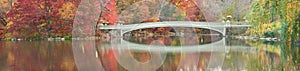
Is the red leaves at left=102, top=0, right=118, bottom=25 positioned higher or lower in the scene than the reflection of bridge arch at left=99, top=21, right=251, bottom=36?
higher

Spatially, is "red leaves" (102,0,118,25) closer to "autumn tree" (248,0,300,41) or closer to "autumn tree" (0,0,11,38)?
"autumn tree" (0,0,11,38)

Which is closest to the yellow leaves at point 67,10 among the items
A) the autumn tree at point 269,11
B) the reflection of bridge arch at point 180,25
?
the reflection of bridge arch at point 180,25

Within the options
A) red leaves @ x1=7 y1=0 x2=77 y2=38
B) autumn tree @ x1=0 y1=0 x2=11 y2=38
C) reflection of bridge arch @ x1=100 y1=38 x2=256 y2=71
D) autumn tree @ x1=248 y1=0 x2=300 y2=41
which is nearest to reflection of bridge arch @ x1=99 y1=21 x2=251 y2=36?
red leaves @ x1=7 y1=0 x2=77 y2=38

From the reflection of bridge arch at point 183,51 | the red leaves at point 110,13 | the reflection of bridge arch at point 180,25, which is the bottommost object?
the reflection of bridge arch at point 183,51

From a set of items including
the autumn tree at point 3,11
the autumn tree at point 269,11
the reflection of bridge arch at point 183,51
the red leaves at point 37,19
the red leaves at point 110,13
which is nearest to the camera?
the reflection of bridge arch at point 183,51

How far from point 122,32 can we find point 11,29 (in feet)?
19.5

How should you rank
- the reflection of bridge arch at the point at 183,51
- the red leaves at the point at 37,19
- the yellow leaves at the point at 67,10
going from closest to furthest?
the reflection of bridge arch at the point at 183,51, the red leaves at the point at 37,19, the yellow leaves at the point at 67,10

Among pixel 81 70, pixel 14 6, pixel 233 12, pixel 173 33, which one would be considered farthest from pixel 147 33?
pixel 81 70

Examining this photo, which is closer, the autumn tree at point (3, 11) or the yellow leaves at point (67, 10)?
the yellow leaves at point (67, 10)

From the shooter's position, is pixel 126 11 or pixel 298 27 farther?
pixel 126 11

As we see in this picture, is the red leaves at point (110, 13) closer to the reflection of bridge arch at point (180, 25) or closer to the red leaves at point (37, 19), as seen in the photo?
the reflection of bridge arch at point (180, 25)

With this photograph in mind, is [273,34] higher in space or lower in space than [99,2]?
lower

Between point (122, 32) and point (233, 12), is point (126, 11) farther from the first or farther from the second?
point (233, 12)

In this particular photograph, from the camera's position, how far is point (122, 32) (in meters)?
23.9
